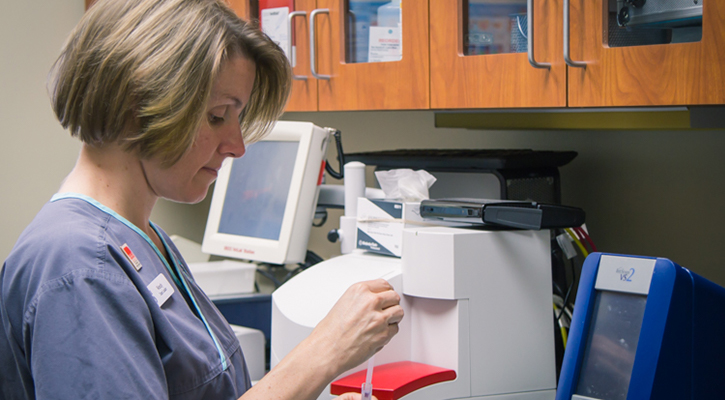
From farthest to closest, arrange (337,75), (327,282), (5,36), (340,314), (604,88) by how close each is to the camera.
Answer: (5,36) < (337,75) < (327,282) < (604,88) < (340,314)

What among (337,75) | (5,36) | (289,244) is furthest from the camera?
(5,36)

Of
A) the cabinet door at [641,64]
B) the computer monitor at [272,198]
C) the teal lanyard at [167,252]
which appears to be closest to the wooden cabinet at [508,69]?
the cabinet door at [641,64]

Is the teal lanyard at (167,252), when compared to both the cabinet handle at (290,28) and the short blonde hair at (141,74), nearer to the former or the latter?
the short blonde hair at (141,74)

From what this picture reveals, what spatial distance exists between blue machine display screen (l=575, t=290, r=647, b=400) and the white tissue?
49 centimetres

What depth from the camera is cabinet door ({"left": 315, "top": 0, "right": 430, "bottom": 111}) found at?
54.0 inches

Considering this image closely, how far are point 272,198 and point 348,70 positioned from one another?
0.48 m

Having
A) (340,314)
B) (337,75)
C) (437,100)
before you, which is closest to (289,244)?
(337,75)

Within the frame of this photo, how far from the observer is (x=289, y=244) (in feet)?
5.75

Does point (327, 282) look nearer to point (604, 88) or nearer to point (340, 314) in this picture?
point (340, 314)

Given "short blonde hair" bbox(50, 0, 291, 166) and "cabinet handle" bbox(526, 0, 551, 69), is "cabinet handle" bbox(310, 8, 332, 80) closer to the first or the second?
"cabinet handle" bbox(526, 0, 551, 69)

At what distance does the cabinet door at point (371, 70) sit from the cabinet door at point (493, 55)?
0.03m

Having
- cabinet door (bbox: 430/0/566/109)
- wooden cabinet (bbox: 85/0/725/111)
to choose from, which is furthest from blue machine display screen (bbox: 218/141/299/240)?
cabinet door (bbox: 430/0/566/109)

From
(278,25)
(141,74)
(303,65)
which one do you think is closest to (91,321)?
(141,74)

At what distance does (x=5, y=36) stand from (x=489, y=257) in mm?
1880
